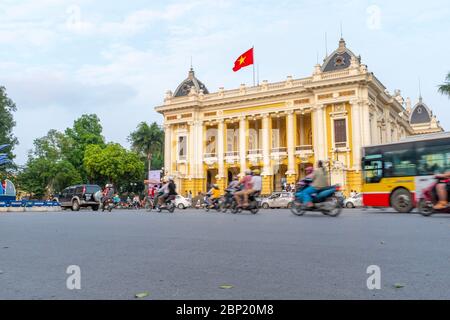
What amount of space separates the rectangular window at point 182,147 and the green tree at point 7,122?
20.6 metres

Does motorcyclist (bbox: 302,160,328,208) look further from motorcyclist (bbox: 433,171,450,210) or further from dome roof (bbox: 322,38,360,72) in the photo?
dome roof (bbox: 322,38,360,72)

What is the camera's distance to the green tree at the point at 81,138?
5797 cm

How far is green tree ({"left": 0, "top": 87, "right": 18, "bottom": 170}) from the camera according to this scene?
166ft

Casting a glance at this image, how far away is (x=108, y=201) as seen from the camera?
84.3 feet

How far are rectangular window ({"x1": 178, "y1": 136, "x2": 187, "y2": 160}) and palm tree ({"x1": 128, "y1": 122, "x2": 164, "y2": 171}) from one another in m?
13.4

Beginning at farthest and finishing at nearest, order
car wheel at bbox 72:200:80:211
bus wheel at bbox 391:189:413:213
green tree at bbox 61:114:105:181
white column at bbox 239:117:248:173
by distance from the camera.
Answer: green tree at bbox 61:114:105:181 < white column at bbox 239:117:248:173 < car wheel at bbox 72:200:80:211 < bus wheel at bbox 391:189:413:213

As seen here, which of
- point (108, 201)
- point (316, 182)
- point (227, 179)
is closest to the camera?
point (316, 182)

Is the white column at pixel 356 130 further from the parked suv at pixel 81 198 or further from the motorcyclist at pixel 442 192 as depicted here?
the motorcyclist at pixel 442 192

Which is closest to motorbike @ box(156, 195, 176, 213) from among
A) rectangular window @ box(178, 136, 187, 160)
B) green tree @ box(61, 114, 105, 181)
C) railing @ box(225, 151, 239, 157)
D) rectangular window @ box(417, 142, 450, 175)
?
rectangular window @ box(417, 142, 450, 175)
